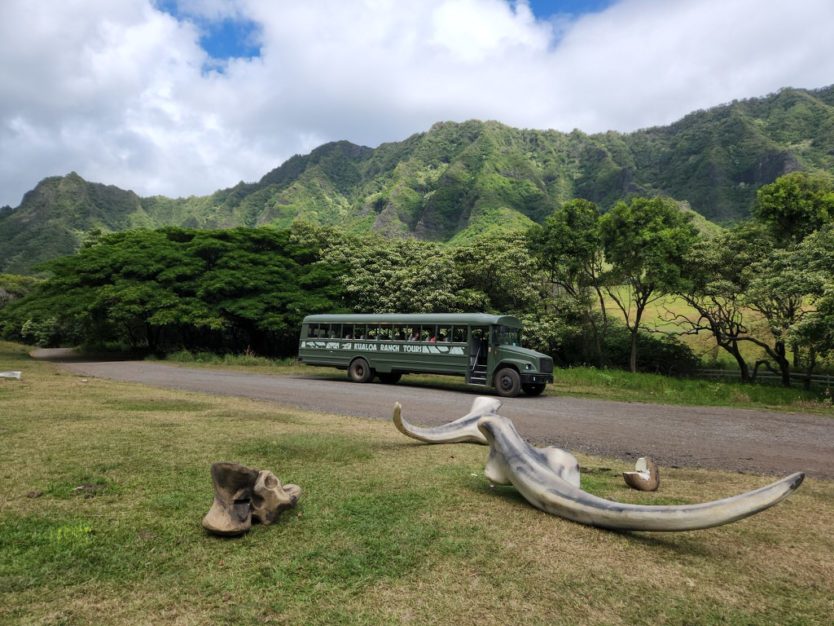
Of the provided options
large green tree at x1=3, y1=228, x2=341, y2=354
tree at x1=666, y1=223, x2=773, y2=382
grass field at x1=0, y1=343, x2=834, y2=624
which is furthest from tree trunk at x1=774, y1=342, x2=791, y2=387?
large green tree at x1=3, y1=228, x2=341, y2=354

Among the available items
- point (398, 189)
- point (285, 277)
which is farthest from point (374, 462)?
point (398, 189)

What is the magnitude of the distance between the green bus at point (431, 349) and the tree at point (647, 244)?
31.0ft

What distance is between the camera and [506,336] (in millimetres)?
15094

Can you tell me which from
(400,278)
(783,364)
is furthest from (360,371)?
(783,364)

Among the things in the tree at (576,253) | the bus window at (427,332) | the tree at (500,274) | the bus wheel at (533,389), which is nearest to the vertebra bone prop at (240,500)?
the bus wheel at (533,389)

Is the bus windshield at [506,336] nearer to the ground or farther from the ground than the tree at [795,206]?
nearer to the ground

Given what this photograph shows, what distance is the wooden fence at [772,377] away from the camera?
20.9m

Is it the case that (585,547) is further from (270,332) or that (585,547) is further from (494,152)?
(494,152)

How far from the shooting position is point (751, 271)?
2012 cm

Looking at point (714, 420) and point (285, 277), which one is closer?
point (714, 420)

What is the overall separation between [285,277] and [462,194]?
6244 centimetres

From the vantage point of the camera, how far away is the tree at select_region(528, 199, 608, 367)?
23.7 metres

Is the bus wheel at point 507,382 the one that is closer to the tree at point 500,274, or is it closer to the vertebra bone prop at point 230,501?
the tree at point 500,274

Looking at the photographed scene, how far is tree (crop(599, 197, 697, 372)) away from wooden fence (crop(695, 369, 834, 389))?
4396 mm
